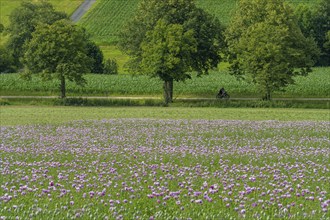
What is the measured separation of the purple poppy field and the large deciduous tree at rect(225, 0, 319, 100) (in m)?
39.5

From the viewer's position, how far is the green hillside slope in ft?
454

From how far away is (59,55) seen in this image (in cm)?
6819

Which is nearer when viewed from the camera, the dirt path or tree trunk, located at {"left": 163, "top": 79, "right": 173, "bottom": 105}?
tree trunk, located at {"left": 163, "top": 79, "right": 173, "bottom": 105}

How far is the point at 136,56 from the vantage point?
7244cm

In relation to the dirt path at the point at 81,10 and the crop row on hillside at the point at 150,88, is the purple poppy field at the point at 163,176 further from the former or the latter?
the dirt path at the point at 81,10

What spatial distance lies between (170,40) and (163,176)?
53290mm

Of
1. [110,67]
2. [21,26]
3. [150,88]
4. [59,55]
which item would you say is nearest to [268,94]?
[150,88]

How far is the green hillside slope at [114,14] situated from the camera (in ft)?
454

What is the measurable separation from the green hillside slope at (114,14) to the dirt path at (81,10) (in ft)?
5.69

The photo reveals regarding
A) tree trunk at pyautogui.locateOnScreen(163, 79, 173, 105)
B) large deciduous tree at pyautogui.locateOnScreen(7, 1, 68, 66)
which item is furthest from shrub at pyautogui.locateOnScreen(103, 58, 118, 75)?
tree trunk at pyautogui.locateOnScreen(163, 79, 173, 105)

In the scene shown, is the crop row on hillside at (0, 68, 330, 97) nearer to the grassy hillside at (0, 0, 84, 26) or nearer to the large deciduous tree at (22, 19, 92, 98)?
the large deciduous tree at (22, 19, 92, 98)

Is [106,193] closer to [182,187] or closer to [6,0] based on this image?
[182,187]

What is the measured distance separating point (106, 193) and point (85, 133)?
14.3 metres

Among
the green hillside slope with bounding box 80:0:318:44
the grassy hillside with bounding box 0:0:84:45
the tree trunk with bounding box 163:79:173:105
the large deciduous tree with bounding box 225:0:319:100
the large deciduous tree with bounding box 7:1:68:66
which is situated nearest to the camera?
the large deciduous tree with bounding box 225:0:319:100
